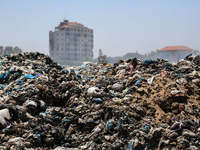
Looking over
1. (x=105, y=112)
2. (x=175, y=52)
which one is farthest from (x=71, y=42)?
(x=105, y=112)

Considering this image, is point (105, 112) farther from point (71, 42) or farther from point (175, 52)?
point (71, 42)

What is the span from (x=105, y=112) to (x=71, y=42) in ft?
212

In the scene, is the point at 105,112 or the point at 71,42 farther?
the point at 71,42

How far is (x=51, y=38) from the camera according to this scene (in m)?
68.5

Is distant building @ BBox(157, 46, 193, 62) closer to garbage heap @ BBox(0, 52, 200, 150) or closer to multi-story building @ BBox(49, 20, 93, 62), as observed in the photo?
multi-story building @ BBox(49, 20, 93, 62)

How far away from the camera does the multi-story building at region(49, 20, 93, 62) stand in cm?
6562

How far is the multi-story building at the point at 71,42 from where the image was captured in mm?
65625

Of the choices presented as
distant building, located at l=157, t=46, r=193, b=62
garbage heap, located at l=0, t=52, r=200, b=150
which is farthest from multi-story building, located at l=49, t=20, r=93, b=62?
garbage heap, located at l=0, t=52, r=200, b=150

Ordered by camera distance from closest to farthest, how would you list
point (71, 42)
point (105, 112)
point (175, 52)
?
point (105, 112)
point (175, 52)
point (71, 42)

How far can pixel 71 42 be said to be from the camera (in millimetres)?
67562

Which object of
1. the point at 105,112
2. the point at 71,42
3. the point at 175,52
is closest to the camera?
the point at 105,112

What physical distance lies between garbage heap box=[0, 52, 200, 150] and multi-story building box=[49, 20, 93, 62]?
61.1m

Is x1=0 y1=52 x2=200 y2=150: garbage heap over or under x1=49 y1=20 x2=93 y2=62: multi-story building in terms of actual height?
under

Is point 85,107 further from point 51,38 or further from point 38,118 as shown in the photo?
point 51,38
